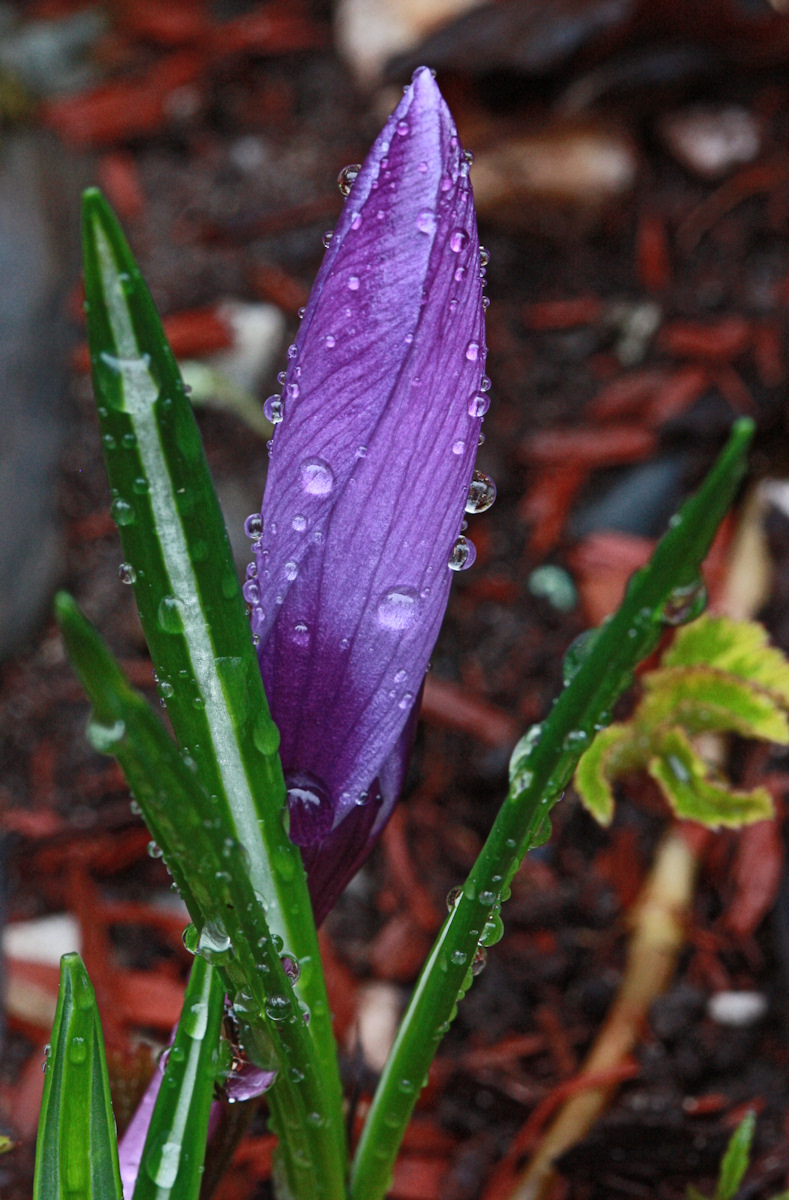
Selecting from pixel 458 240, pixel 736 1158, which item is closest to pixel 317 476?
pixel 458 240

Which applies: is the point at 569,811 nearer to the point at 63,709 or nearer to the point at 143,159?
the point at 63,709

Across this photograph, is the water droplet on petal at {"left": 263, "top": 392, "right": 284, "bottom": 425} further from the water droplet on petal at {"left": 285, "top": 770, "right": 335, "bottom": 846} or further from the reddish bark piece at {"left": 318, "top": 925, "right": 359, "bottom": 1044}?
the reddish bark piece at {"left": 318, "top": 925, "right": 359, "bottom": 1044}

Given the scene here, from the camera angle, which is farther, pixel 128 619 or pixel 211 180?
pixel 211 180

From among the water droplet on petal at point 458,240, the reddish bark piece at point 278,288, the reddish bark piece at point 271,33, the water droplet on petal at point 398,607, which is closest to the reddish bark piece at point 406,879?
the water droplet on petal at point 398,607

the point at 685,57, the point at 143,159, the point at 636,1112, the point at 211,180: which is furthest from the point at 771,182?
the point at 636,1112

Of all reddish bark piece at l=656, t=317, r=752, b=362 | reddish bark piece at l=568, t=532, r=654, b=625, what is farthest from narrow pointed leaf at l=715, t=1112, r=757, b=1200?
reddish bark piece at l=656, t=317, r=752, b=362

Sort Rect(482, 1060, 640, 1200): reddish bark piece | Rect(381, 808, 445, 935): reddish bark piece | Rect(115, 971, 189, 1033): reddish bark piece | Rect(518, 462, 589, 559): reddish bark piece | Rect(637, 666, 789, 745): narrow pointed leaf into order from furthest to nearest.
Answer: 1. Rect(518, 462, 589, 559): reddish bark piece
2. Rect(381, 808, 445, 935): reddish bark piece
3. Rect(115, 971, 189, 1033): reddish bark piece
4. Rect(482, 1060, 640, 1200): reddish bark piece
5. Rect(637, 666, 789, 745): narrow pointed leaf
